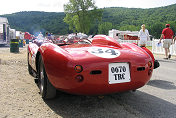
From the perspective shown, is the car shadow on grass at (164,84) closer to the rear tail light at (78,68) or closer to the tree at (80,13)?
the rear tail light at (78,68)

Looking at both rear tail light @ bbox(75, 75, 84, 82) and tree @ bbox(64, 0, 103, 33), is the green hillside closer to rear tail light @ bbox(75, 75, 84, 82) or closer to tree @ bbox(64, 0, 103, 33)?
tree @ bbox(64, 0, 103, 33)

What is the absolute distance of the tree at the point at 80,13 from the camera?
57.3 m

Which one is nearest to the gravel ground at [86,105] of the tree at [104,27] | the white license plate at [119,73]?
the white license plate at [119,73]

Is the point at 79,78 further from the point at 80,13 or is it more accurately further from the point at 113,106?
the point at 80,13

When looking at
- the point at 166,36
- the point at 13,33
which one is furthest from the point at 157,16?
the point at 166,36

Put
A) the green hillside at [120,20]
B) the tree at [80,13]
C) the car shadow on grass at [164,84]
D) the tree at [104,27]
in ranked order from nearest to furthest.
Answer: the car shadow on grass at [164,84]
the tree at [80,13]
the green hillside at [120,20]
the tree at [104,27]

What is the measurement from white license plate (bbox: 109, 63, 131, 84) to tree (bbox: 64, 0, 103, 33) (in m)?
55.3

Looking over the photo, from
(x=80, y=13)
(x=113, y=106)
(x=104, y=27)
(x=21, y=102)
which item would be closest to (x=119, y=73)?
(x=113, y=106)

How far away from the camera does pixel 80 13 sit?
58.2 metres

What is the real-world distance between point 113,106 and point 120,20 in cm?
11337

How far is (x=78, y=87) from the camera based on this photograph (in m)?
2.31

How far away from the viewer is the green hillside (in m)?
92.7

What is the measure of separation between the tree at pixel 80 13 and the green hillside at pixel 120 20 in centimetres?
3007

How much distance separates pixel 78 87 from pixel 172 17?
108 meters
